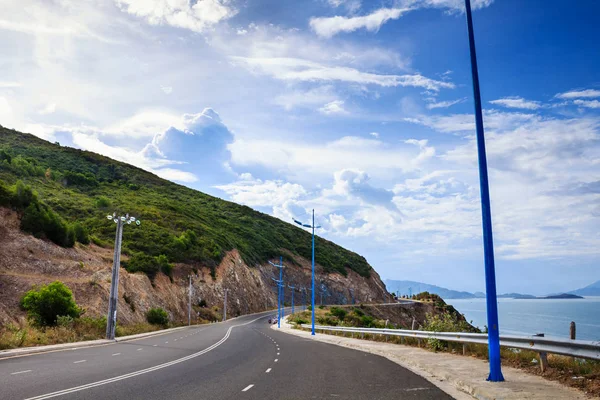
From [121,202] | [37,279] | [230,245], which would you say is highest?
[121,202]

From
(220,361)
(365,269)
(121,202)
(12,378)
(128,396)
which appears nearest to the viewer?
(128,396)

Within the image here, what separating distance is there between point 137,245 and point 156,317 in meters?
22.7

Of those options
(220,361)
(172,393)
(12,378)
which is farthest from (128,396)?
(220,361)

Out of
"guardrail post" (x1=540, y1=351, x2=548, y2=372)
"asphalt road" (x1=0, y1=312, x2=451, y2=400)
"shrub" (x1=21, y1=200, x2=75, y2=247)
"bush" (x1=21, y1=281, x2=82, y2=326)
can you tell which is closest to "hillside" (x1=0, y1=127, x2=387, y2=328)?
"shrub" (x1=21, y1=200, x2=75, y2=247)

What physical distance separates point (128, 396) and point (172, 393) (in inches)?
35.2

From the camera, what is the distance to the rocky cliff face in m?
47.3

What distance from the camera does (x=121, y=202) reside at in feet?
323

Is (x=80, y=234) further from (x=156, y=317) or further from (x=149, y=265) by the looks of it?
(x=156, y=317)

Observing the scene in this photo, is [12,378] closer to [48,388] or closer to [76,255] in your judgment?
[48,388]

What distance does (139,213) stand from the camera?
9444 cm

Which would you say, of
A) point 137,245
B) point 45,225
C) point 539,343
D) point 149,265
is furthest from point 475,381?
point 137,245

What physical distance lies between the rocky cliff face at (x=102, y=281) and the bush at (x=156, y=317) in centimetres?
82

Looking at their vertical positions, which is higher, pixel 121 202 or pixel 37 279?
pixel 121 202

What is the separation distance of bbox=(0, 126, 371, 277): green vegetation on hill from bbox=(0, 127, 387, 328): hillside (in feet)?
0.69
